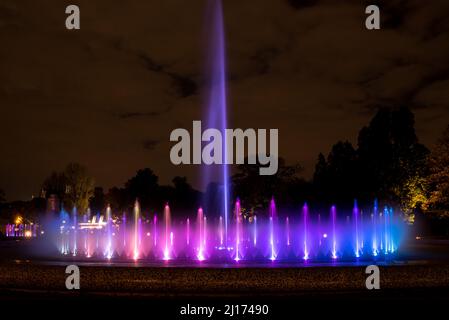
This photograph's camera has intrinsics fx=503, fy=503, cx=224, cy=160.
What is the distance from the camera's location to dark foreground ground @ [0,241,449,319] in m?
9.26

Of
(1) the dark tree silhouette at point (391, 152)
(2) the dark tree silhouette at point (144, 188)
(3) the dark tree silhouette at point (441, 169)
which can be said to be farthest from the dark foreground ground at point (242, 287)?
(2) the dark tree silhouette at point (144, 188)

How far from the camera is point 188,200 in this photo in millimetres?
58219

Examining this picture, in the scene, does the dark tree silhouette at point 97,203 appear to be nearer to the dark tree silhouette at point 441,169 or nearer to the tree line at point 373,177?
the tree line at point 373,177

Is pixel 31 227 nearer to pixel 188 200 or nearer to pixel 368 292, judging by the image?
pixel 188 200

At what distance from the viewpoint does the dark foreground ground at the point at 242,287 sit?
9258 millimetres

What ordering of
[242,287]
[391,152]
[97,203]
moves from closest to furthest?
1. [242,287]
2. [391,152]
3. [97,203]

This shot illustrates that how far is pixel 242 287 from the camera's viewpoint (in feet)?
31.4

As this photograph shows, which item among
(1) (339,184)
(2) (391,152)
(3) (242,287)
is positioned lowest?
(3) (242,287)

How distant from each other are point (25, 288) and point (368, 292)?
22.6 feet

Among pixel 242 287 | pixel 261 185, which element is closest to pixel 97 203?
pixel 261 185

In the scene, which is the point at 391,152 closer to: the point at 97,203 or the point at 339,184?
the point at 339,184

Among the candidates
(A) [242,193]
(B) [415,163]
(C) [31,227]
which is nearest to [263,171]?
(A) [242,193]

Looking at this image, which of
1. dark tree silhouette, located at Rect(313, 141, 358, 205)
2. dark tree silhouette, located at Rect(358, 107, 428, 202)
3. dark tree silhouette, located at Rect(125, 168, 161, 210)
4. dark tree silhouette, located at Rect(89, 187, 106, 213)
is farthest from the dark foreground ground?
dark tree silhouette, located at Rect(89, 187, 106, 213)
